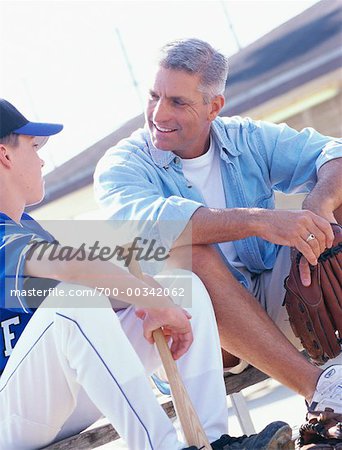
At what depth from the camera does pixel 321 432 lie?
9.17ft

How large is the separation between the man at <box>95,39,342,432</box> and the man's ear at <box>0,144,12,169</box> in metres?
0.58

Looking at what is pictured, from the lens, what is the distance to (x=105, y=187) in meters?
3.49

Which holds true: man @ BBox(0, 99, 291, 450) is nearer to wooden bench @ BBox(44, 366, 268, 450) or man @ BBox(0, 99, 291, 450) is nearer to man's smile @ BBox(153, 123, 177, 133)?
wooden bench @ BBox(44, 366, 268, 450)

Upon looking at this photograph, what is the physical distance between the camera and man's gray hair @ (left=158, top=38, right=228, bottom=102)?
358cm

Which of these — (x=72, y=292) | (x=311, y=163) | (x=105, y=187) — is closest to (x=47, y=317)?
(x=72, y=292)

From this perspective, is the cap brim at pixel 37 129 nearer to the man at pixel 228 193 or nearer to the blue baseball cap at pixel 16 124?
the blue baseball cap at pixel 16 124

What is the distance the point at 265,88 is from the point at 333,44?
0.90 metres

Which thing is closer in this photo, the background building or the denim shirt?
the denim shirt

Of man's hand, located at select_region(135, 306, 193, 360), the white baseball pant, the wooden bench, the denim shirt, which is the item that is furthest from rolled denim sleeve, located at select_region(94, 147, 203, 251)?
the wooden bench

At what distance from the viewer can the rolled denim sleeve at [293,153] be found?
3734 millimetres

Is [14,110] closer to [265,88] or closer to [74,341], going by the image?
[74,341]

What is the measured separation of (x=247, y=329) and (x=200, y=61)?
1.14m

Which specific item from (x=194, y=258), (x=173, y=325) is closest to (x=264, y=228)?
(x=194, y=258)

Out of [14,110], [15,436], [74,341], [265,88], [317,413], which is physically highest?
[14,110]
